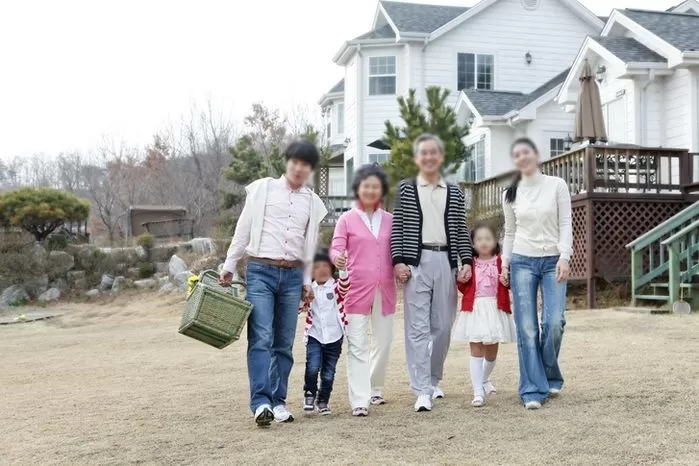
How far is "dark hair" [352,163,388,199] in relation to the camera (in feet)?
11.5

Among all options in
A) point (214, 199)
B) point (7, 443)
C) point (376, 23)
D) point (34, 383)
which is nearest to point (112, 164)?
point (214, 199)

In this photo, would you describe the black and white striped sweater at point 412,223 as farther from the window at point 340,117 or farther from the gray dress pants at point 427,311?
the window at point 340,117

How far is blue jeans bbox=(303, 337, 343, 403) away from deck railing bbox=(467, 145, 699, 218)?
A: 678cm

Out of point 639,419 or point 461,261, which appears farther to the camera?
point 461,261

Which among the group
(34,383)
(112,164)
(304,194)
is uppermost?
(112,164)

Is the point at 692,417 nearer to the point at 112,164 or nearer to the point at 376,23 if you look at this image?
the point at 376,23

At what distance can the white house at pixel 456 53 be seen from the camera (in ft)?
75.1

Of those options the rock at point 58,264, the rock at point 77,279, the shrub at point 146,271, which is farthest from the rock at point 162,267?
the rock at point 58,264

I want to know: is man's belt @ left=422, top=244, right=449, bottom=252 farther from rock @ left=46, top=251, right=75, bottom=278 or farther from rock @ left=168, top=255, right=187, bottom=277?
rock @ left=46, top=251, right=75, bottom=278

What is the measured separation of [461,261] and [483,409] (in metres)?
0.92

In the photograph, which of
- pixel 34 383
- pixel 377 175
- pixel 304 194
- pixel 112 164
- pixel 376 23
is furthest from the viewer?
pixel 112 164

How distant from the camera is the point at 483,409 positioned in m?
4.93

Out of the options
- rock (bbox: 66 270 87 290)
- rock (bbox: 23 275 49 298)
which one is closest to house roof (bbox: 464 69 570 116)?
rock (bbox: 66 270 87 290)

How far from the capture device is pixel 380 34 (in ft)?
76.8
